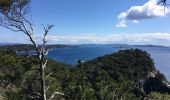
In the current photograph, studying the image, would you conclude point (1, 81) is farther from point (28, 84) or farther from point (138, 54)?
point (138, 54)

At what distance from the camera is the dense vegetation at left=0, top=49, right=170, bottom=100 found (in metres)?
49.5

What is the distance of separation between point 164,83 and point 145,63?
19886mm

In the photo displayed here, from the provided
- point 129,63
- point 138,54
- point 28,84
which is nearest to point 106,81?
point 28,84

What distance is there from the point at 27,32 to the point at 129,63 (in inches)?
4336

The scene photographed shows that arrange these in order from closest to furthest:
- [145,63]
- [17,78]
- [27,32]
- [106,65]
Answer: [27,32] < [17,78] < [106,65] < [145,63]

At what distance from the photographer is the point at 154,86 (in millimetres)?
108688

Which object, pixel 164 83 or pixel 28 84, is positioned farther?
pixel 164 83

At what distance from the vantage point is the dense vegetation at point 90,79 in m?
49.5

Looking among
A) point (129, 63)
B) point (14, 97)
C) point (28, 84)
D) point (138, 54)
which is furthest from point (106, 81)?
point (138, 54)

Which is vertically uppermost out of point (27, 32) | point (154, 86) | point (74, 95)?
point (27, 32)

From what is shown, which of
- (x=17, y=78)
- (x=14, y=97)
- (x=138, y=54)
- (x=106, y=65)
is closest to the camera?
(x=14, y=97)

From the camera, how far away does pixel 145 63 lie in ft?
410

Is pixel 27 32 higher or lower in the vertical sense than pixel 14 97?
higher

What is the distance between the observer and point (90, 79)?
84.5 m
